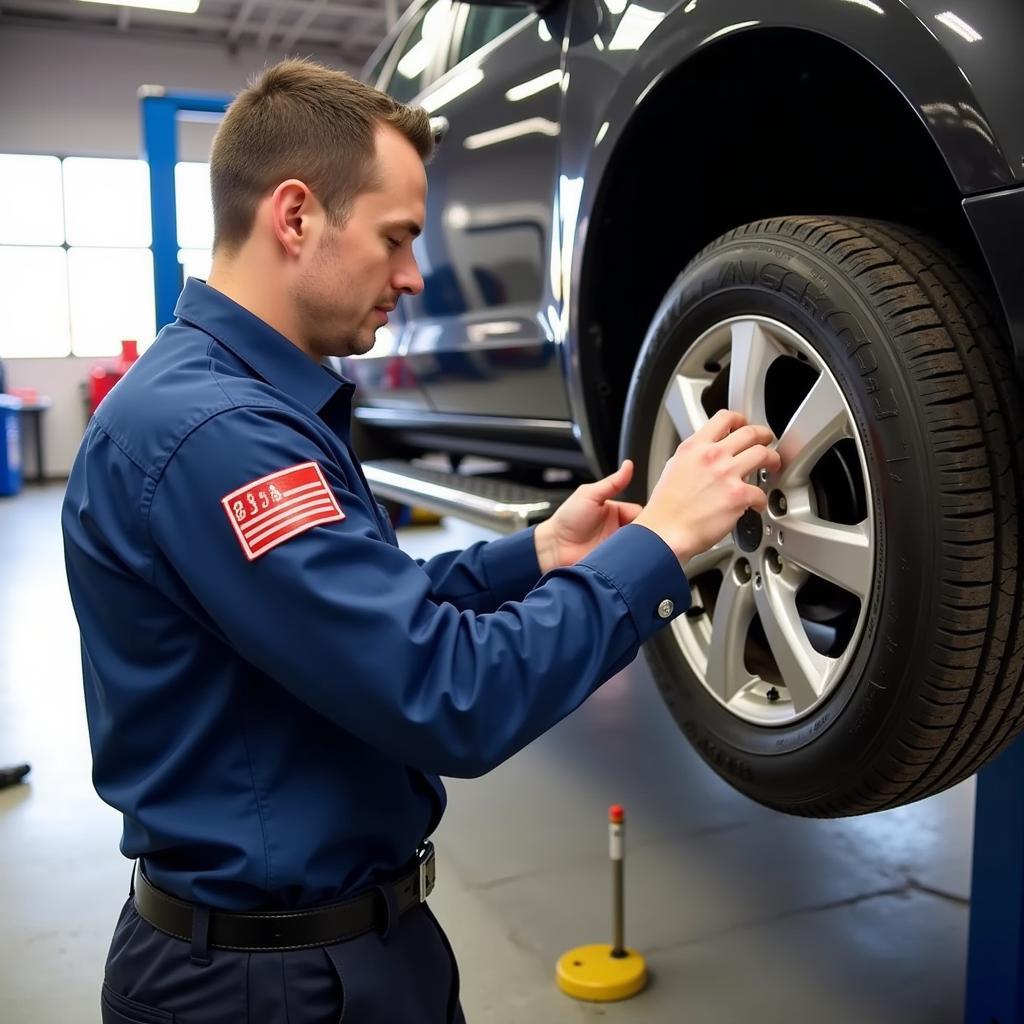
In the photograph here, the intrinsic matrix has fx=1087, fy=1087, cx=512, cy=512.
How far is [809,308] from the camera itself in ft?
3.79

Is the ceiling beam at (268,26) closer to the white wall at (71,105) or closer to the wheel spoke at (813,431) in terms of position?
the white wall at (71,105)

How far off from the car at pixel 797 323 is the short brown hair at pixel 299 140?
0.47m

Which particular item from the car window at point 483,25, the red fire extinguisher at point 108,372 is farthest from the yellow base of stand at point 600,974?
the red fire extinguisher at point 108,372

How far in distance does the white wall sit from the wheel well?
8.90 meters

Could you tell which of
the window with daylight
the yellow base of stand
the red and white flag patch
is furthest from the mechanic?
the window with daylight

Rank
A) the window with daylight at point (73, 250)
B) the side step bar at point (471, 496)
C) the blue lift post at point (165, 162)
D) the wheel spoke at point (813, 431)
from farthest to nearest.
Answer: the window with daylight at point (73, 250) → the blue lift post at point (165, 162) → the side step bar at point (471, 496) → the wheel spoke at point (813, 431)

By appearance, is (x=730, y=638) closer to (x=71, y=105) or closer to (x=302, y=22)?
(x=302, y=22)

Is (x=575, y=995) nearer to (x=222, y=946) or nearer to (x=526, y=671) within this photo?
(x=222, y=946)

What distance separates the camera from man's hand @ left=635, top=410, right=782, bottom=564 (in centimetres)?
93

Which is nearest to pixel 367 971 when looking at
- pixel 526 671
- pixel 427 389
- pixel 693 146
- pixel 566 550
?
pixel 526 671

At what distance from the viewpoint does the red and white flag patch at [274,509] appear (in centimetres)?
79

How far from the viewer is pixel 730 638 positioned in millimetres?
1341

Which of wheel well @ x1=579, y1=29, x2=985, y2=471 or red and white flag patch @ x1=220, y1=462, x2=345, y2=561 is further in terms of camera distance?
wheel well @ x1=579, y1=29, x2=985, y2=471

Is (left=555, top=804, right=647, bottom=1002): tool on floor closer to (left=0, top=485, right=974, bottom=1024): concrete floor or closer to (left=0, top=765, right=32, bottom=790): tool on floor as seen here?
(left=0, top=485, right=974, bottom=1024): concrete floor
